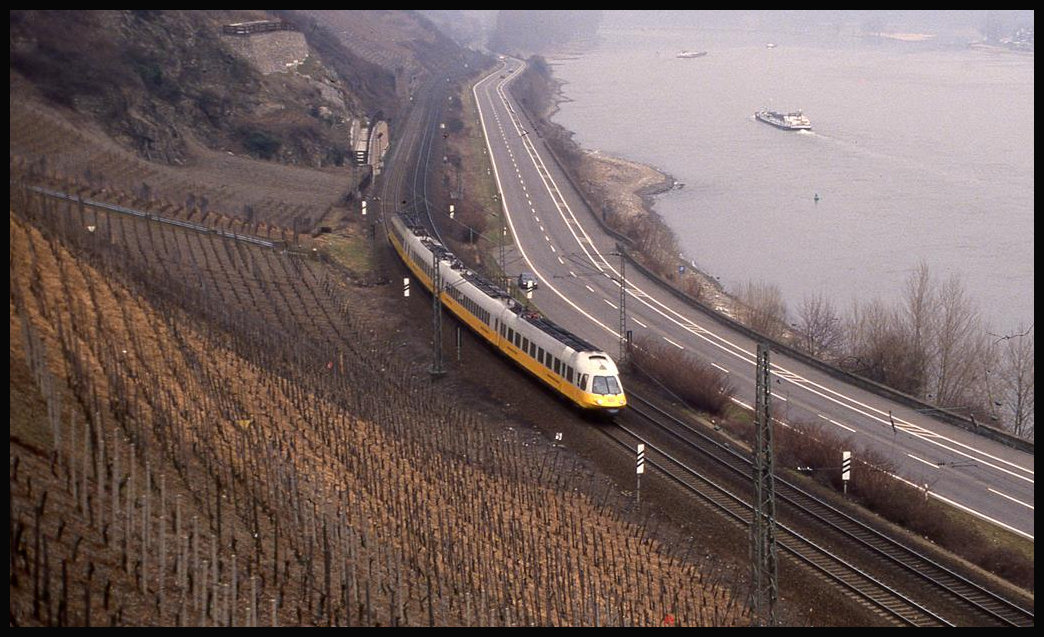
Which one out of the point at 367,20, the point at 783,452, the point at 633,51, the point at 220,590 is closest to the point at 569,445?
the point at 783,452

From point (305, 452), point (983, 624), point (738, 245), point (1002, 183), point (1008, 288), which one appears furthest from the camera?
point (1002, 183)

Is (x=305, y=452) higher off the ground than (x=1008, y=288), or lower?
higher

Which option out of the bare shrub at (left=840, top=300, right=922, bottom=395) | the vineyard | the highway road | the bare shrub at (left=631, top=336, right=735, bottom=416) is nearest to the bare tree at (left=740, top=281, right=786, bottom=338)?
the highway road

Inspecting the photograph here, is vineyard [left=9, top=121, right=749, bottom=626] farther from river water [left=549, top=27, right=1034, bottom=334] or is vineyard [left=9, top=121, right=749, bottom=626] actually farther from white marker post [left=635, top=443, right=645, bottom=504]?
river water [left=549, top=27, right=1034, bottom=334]

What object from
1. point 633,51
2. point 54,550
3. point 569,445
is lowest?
point 633,51

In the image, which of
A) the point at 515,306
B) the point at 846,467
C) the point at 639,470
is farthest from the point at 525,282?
the point at 639,470

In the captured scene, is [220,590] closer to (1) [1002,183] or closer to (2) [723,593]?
(2) [723,593]

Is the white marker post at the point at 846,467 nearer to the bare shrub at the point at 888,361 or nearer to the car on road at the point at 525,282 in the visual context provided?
the bare shrub at the point at 888,361

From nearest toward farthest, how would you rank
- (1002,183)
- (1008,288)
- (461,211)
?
(1008,288) → (461,211) → (1002,183)
